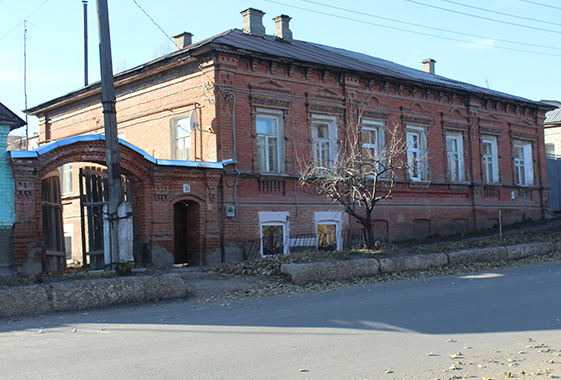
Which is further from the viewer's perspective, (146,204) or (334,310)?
(146,204)

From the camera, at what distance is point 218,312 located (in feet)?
28.1

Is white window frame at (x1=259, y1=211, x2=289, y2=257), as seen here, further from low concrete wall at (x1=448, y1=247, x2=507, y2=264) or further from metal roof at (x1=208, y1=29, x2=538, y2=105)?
low concrete wall at (x1=448, y1=247, x2=507, y2=264)

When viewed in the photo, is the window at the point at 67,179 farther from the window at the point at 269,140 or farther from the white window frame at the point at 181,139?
the window at the point at 269,140

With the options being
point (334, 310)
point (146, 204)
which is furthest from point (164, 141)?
point (334, 310)

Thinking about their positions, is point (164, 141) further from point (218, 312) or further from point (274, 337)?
point (274, 337)

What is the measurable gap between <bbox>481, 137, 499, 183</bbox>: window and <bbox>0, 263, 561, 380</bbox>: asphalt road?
16650 mm

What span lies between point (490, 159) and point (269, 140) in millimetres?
12533

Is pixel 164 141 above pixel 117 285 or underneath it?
above

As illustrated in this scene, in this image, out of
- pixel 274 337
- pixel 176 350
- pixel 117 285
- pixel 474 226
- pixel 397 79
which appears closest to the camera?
pixel 176 350

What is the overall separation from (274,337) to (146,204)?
29.9ft

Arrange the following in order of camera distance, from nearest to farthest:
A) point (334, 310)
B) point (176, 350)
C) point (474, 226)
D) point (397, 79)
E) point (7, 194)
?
point (176, 350) → point (334, 310) → point (7, 194) → point (397, 79) → point (474, 226)

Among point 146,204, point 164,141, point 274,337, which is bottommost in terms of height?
point 274,337

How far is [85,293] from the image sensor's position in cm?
884

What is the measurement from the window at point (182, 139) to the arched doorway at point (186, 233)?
7.59 ft
